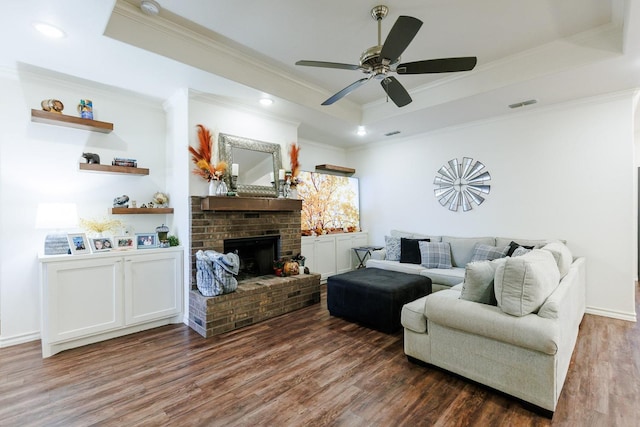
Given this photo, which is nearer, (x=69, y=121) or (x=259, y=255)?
(x=69, y=121)

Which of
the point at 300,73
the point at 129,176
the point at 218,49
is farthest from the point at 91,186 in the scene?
the point at 300,73

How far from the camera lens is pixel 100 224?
3.29 m

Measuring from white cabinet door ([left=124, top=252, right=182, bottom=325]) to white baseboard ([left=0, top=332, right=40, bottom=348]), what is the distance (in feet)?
2.91

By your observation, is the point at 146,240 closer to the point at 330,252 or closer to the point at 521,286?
the point at 330,252

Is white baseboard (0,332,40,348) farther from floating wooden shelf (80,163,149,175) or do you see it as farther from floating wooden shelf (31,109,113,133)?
floating wooden shelf (31,109,113,133)

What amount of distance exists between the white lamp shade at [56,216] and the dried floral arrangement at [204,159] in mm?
1223

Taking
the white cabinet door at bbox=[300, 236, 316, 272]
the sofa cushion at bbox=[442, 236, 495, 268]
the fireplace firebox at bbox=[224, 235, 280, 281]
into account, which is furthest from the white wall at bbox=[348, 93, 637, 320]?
the fireplace firebox at bbox=[224, 235, 280, 281]

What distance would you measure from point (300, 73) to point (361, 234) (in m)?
3.33

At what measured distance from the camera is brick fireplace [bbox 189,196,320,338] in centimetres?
319

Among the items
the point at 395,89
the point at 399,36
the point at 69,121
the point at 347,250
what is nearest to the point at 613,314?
the point at 347,250

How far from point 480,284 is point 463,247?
2294mm

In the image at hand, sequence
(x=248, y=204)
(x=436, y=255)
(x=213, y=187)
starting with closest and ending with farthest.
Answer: (x=213, y=187) < (x=248, y=204) < (x=436, y=255)

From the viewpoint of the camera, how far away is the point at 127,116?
3.56 metres

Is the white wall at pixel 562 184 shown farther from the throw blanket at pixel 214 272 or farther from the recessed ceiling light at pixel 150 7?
the recessed ceiling light at pixel 150 7
